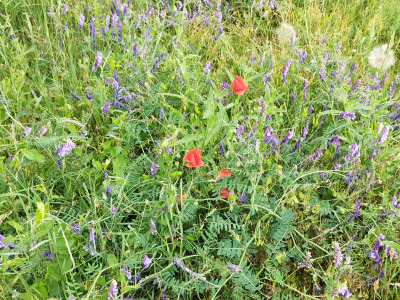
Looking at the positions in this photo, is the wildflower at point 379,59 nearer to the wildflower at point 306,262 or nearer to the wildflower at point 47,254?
the wildflower at point 306,262

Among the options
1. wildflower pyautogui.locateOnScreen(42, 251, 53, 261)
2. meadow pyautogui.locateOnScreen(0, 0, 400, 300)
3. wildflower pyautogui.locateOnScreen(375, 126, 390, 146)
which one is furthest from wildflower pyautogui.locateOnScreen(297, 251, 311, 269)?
wildflower pyautogui.locateOnScreen(42, 251, 53, 261)

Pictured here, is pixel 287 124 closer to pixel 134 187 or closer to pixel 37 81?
pixel 134 187

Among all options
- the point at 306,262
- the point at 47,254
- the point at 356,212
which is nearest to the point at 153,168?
the point at 47,254

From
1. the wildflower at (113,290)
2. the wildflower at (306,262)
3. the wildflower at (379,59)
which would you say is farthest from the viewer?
the wildflower at (379,59)

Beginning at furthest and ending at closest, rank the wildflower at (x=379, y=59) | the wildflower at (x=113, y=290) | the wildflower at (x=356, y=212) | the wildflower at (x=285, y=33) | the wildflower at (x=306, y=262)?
the wildflower at (x=285, y=33)
the wildflower at (x=379, y=59)
the wildflower at (x=356, y=212)
the wildflower at (x=306, y=262)
the wildflower at (x=113, y=290)

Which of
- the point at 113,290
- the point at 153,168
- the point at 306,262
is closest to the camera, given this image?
the point at 113,290

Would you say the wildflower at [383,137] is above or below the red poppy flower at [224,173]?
above

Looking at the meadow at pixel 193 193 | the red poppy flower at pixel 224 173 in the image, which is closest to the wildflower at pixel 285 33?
the meadow at pixel 193 193

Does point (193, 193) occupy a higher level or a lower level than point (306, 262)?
higher

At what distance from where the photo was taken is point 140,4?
2.99 meters

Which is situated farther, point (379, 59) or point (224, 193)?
point (379, 59)

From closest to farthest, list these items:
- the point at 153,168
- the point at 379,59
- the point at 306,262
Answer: the point at 306,262
the point at 153,168
the point at 379,59

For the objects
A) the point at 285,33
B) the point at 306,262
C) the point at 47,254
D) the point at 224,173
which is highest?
the point at 285,33

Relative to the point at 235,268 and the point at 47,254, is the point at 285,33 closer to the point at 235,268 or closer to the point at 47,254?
the point at 235,268
